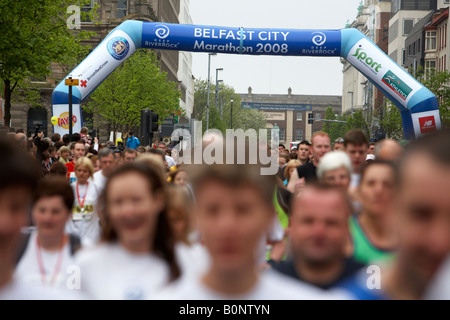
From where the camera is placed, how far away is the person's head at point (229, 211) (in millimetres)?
1438

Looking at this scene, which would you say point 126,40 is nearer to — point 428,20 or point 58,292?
point 58,292

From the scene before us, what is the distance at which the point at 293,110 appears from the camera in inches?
6762

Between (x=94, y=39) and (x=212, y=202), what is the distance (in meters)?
58.9

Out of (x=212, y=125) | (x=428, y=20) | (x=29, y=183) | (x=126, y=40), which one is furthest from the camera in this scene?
(x=212, y=125)

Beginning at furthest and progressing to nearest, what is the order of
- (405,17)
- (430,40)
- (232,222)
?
(405,17) < (430,40) < (232,222)

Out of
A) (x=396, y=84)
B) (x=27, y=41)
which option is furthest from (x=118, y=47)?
(x=396, y=84)

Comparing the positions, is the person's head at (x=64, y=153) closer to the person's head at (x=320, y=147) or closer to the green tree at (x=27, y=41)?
the person's head at (x=320, y=147)

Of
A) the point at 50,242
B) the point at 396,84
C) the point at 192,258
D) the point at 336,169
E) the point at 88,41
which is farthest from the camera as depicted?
the point at 88,41

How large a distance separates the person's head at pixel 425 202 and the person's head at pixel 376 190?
0.58ft

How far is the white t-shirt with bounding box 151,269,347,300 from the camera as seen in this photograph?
1.55 m

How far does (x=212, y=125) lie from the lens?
8456 cm

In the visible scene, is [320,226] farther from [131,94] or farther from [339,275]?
[131,94]

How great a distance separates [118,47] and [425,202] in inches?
804
